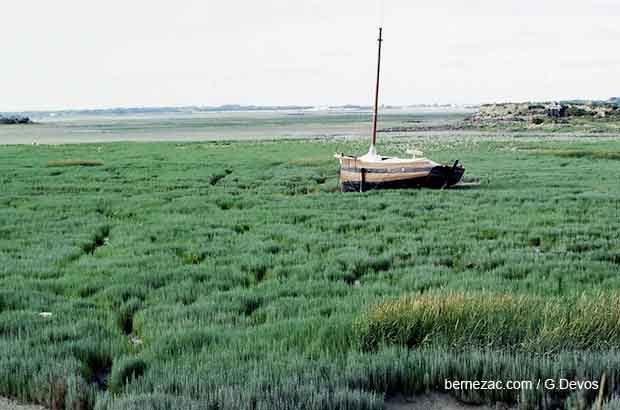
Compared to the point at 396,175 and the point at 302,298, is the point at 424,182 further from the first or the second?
the point at 302,298

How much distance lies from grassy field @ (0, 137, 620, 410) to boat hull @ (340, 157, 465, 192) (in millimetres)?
2464

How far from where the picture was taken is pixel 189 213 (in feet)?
60.2

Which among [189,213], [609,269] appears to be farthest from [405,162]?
[609,269]

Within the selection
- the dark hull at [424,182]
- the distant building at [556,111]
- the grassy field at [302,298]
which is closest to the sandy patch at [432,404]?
the grassy field at [302,298]

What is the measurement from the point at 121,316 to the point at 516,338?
15.8 feet

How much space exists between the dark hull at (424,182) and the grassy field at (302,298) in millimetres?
2363

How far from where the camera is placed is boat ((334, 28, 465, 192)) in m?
23.3

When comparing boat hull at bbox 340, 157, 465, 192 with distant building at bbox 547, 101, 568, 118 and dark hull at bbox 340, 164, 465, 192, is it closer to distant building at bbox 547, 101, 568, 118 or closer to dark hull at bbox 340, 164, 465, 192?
dark hull at bbox 340, 164, 465, 192

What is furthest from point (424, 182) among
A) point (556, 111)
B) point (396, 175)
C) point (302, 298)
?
point (556, 111)

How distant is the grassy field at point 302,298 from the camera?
5.84m

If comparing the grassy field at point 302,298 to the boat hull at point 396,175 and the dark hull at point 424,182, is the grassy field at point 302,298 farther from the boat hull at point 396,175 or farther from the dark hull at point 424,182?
the boat hull at point 396,175

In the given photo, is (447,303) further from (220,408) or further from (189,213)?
(189,213)

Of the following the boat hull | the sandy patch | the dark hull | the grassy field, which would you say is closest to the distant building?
the dark hull

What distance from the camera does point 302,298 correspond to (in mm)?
8797
